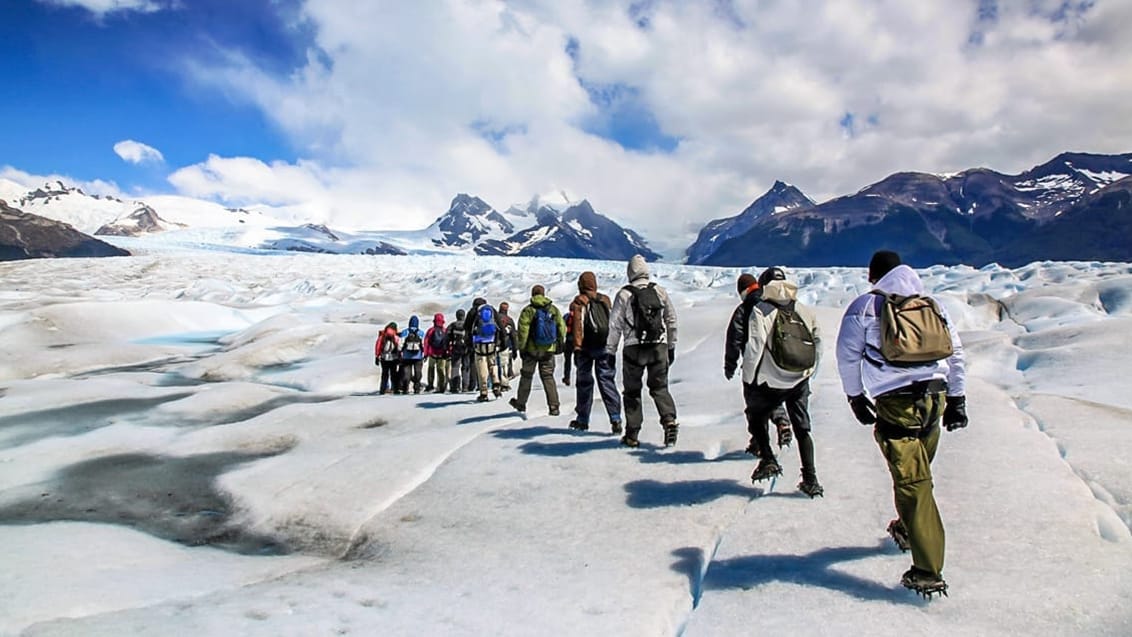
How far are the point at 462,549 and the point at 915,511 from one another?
3540mm

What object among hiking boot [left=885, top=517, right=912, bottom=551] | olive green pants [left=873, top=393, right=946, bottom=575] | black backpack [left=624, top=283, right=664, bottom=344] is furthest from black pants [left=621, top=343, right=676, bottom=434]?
olive green pants [left=873, top=393, right=946, bottom=575]

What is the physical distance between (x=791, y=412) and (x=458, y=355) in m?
10.9

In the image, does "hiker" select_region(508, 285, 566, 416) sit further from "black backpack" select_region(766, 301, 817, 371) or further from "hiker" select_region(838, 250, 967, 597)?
"hiker" select_region(838, 250, 967, 597)

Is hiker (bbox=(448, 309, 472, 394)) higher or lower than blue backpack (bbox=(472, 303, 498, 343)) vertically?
lower

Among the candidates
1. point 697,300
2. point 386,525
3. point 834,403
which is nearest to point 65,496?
point 386,525

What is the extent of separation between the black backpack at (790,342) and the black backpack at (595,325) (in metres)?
2.90

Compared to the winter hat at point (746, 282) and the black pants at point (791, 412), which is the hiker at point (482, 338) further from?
the black pants at point (791, 412)

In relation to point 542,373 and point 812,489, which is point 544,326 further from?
point 812,489

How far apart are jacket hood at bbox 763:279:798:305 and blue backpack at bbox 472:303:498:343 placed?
24.4 feet

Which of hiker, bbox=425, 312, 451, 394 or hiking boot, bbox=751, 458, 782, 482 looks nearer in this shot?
hiking boot, bbox=751, 458, 782, 482

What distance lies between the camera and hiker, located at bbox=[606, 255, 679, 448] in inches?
287

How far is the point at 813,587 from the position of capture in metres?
4.20

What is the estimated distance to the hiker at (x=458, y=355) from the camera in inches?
611

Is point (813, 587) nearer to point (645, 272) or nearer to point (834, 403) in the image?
point (645, 272)
